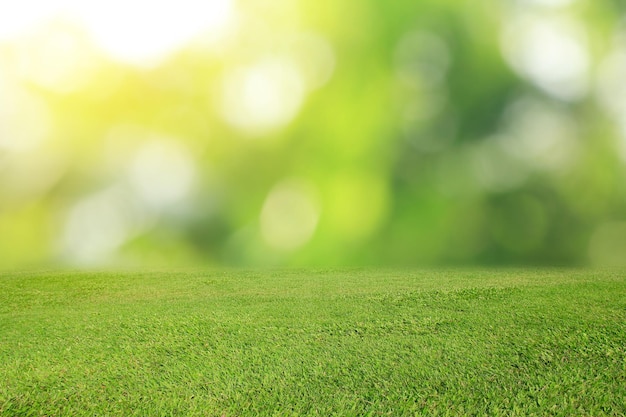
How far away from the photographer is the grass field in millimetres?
1490

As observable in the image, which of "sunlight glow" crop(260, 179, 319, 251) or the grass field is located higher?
"sunlight glow" crop(260, 179, 319, 251)

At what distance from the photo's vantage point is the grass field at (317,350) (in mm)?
1490

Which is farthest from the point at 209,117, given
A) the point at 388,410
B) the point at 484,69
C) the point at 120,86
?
the point at 388,410

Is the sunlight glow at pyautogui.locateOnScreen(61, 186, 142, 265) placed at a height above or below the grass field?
above

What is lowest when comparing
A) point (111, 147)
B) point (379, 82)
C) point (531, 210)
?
point (531, 210)

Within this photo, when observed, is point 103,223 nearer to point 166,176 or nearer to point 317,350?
point 166,176

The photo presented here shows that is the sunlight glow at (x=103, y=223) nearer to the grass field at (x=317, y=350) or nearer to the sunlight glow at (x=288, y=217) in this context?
the grass field at (x=317, y=350)

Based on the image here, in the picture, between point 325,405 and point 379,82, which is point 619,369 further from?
point 379,82

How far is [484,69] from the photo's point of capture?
123 inches

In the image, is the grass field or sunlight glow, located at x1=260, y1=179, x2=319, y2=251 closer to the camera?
the grass field

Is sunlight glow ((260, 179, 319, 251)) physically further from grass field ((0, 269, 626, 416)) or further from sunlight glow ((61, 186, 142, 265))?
sunlight glow ((61, 186, 142, 265))

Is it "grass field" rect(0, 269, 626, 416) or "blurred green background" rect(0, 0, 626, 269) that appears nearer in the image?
"grass field" rect(0, 269, 626, 416)

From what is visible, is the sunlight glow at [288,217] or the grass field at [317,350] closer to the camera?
the grass field at [317,350]

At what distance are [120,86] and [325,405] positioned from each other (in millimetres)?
2134
